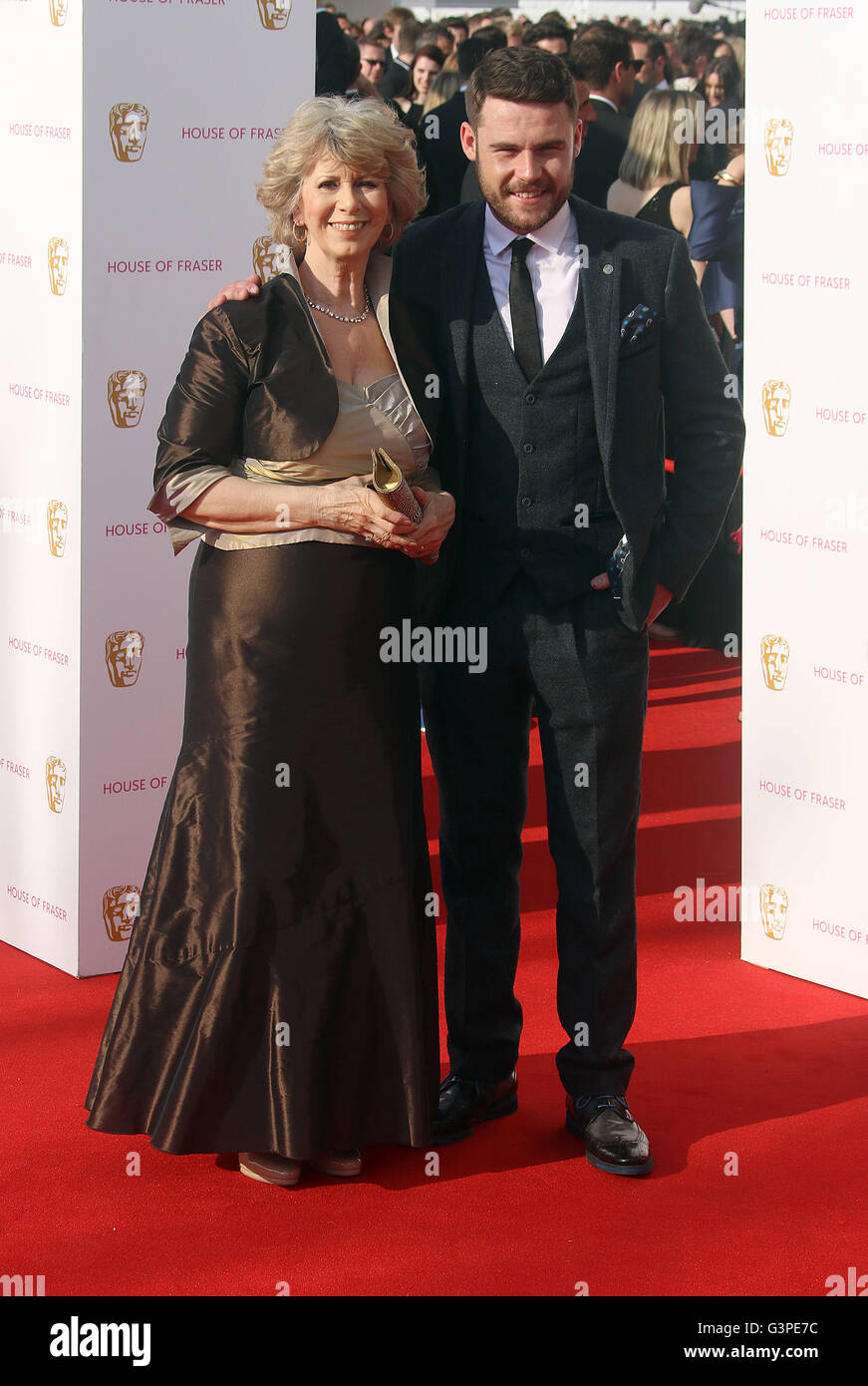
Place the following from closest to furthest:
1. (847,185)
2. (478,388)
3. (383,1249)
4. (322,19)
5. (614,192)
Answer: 1. (383,1249)
2. (478,388)
3. (847,185)
4. (322,19)
5. (614,192)

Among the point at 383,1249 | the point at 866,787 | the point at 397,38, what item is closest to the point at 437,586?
the point at 383,1249

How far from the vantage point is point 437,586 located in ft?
9.82

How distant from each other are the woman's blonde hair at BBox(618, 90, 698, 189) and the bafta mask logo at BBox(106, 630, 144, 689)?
151 inches

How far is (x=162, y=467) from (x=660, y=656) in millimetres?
5051

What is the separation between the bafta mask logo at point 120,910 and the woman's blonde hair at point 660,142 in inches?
165

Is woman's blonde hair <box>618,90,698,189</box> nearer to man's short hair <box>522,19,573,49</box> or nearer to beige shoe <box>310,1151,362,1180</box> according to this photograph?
man's short hair <box>522,19,573,49</box>

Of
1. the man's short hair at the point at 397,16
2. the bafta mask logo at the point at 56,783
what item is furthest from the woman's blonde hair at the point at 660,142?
the man's short hair at the point at 397,16

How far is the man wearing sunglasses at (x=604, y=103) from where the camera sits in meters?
6.90

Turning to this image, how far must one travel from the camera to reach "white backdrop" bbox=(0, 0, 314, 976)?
12.5ft

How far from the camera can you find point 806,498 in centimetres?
396

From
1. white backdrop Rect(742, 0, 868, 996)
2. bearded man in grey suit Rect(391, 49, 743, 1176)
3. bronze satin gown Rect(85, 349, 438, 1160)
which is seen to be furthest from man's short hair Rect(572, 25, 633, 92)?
bronze satin gown Rect(85, 349, 438, 1160)

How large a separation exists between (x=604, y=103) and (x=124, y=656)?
14.6ft

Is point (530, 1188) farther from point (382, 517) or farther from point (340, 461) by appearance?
point (340, 461)

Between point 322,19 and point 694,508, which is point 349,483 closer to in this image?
point 694,508
